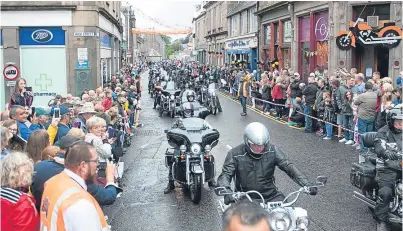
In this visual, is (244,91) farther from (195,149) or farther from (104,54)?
(195,149)

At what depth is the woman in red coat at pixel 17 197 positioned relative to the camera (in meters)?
4.65

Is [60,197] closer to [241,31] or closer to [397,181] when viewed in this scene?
[397,181]

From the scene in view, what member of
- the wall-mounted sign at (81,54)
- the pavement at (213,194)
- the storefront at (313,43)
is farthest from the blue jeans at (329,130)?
the wall-mounted sign at (81,54)

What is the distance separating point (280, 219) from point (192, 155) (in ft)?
15.4

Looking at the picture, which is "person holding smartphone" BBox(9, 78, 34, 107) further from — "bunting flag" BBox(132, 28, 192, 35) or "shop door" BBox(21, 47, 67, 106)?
"bunting flag" BBox(132, 28, 192, 35)

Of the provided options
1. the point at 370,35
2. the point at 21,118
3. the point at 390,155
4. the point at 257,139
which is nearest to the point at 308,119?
the point at 370,35

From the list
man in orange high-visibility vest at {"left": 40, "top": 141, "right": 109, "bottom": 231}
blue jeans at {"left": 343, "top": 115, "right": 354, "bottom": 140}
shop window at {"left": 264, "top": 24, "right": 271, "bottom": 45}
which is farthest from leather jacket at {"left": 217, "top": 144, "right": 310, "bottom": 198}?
shop window at {"left": 264, "top": 24, "right": 271, "bottom": 45}

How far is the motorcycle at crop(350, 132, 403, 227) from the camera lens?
7715 millimetres

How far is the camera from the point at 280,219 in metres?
5.12

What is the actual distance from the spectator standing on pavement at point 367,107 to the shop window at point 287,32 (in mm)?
22202

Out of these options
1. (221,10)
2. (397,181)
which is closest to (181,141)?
(397,181)

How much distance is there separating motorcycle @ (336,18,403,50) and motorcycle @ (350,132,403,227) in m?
12.0

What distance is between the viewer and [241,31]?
55094mm

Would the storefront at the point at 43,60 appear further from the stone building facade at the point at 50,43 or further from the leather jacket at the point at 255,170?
the leather jacket at the point at 255,170
